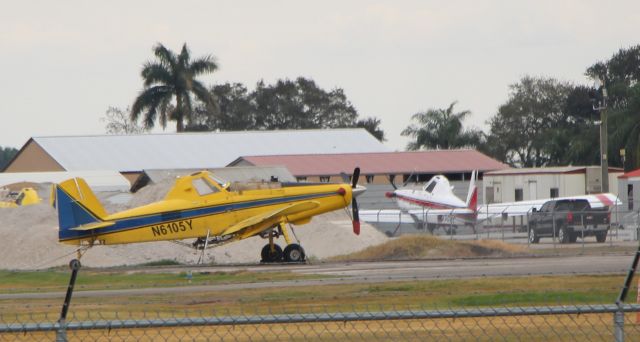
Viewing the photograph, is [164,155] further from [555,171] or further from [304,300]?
[304,300]

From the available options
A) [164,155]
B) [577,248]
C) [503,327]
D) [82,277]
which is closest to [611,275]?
[503,327]

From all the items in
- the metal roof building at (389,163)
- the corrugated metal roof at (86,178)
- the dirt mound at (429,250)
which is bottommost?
the dirt mound at (429,250)

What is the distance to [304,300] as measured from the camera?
21797 mm

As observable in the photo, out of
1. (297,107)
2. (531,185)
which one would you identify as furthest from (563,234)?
(297,107)

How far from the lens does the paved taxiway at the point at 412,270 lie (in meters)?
26.2

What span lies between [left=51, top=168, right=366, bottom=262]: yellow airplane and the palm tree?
66.3 metres

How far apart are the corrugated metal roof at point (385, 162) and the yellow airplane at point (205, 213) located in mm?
50210

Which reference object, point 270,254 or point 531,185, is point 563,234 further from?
point 531,185

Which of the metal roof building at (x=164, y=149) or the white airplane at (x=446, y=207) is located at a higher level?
the metal roof building at (x=164, y=149)

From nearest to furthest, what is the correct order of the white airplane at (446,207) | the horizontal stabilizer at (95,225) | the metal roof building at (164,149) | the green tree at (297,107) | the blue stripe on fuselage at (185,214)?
the horizontal stabilizer at (95,225), the blue stripe on fuselage at (185,214), the white airplane at (446,207), the metal roof building at (164,149), the green tree at (297,107)

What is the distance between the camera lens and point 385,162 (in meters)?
91.9

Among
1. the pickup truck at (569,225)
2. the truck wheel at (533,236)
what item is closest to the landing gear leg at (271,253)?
the pickup truck at (569,225)

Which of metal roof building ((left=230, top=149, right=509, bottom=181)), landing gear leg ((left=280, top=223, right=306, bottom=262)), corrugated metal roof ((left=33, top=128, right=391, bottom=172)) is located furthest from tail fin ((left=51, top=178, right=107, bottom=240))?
corrugated metal roof ((left=33, top=128, right=391, bottom=172))

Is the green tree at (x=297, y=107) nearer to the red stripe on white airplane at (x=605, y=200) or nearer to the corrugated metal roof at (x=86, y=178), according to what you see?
the corrugated metal roof at (x=86, y=178)
